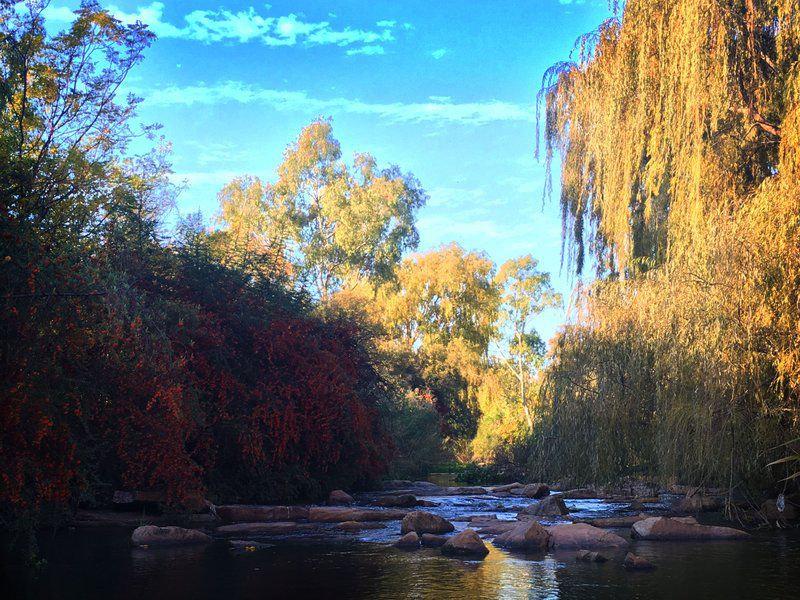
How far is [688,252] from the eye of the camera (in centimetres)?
1314

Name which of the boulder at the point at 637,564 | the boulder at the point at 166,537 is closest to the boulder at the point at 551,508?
the boulder at the point at 637,564

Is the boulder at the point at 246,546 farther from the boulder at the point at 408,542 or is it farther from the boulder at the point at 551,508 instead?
the boulder at the point at 551,508

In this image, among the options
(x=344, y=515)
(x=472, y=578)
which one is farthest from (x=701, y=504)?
(x=472, y=578)

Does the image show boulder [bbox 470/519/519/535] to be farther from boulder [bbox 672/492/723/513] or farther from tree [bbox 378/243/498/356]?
tree [bbox 378/243/498/356]

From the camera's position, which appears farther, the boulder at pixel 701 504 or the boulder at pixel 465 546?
the boulder at pixel 701 504

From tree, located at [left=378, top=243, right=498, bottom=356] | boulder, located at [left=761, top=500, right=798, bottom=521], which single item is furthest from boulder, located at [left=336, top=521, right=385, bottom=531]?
tree, located at [left=378, top=243, right=498, bottom=356]

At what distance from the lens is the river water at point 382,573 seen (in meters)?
7.61

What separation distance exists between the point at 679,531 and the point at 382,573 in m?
4.91

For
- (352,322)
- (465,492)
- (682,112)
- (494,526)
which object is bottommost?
(465,492)

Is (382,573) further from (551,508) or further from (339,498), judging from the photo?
(339,498)

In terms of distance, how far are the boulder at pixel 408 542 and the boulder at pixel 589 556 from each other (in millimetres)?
2274

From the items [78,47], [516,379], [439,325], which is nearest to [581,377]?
[78,47]

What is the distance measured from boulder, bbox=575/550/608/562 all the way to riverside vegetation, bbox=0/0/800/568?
289 cm

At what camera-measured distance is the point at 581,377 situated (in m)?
14.9
